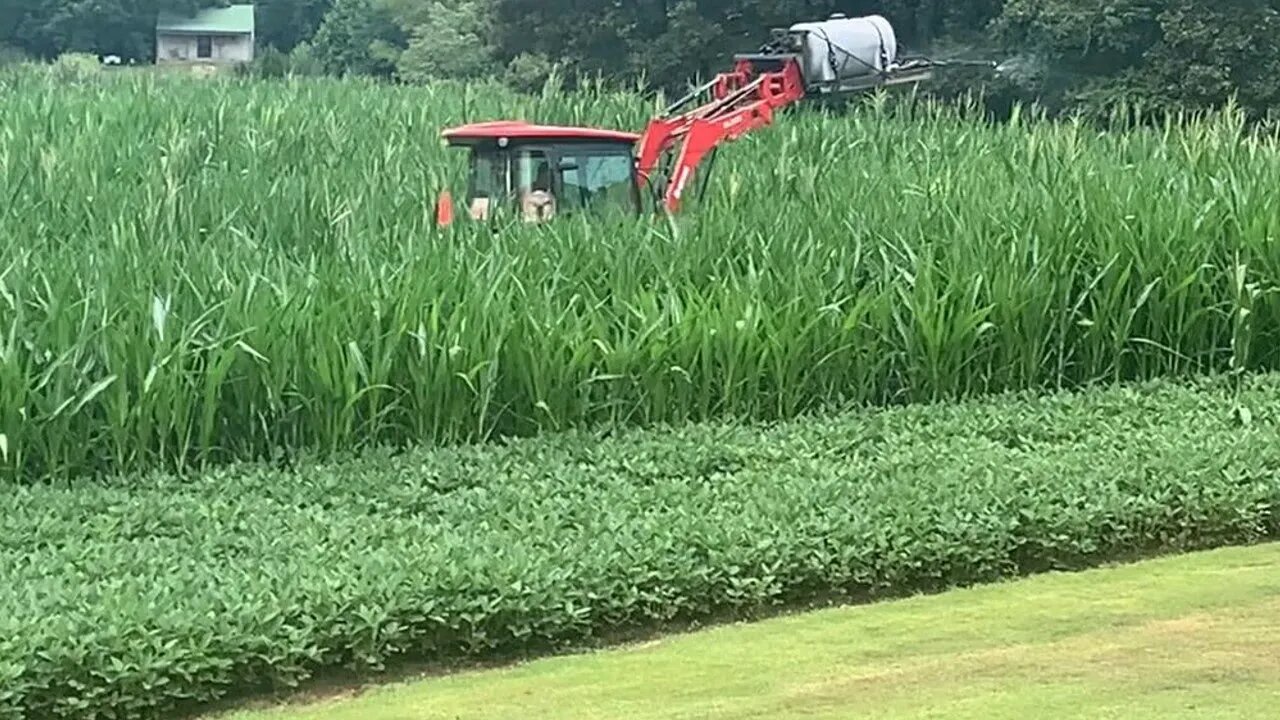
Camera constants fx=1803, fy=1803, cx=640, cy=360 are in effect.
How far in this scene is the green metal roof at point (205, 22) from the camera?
4303 cm

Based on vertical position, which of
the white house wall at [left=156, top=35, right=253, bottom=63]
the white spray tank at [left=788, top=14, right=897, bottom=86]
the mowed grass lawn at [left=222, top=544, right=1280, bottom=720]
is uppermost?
the white spray tank at [left=788, top=14, right=897, bottom=86]

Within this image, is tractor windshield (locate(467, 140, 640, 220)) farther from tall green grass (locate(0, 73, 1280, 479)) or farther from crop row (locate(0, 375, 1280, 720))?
crop row (locate(0, 375, 1280, 720))

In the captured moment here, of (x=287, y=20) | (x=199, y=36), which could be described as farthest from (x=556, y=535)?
(x=287, y=20)

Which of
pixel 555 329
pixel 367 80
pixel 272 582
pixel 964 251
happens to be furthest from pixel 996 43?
pixel 272 582

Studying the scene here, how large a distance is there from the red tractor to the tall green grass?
1.31 ft

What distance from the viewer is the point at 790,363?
7.07 m

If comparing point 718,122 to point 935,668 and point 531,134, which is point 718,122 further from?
point 935,668

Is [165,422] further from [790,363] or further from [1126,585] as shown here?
[1126,585]

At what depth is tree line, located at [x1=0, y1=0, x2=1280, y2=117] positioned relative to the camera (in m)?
21.9

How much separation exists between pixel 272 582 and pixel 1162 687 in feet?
7.00

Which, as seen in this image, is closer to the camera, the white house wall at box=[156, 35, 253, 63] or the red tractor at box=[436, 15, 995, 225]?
the red tractor at box=[436, 15, 995, 225]

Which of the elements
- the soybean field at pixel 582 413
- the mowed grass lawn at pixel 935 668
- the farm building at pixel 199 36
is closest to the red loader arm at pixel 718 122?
the soybean field at pixel 582 413

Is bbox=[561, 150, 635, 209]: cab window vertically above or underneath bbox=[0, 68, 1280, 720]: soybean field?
above

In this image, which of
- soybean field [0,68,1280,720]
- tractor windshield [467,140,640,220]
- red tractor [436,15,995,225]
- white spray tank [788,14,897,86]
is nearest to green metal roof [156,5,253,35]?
red tractor [436,15,995,225]
